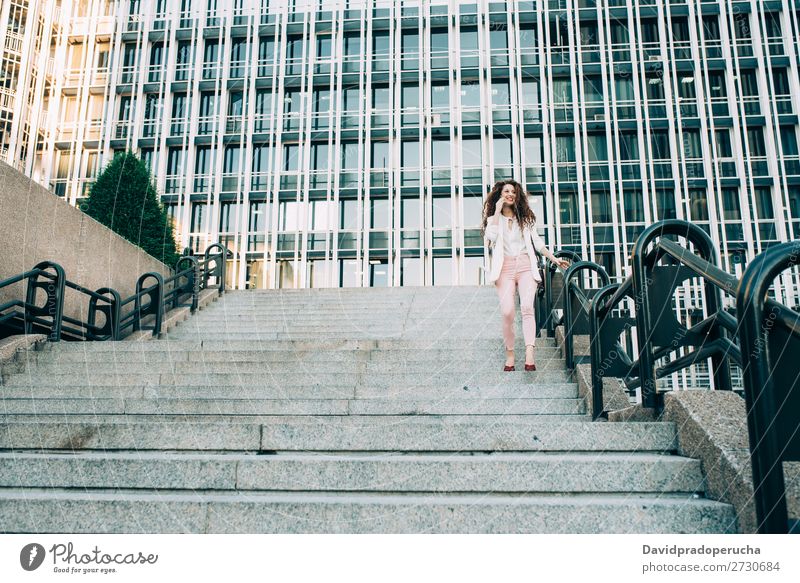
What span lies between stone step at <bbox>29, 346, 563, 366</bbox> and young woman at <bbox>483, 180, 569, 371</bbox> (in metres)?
0.51

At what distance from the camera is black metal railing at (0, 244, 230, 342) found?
6551 mm

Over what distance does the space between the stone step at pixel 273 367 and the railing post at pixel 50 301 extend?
0.79 m

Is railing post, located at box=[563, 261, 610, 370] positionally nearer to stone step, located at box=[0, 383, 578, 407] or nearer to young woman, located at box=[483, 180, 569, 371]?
young woman, located at box=[483, 180, 569, 371]

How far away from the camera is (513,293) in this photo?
5.48 m

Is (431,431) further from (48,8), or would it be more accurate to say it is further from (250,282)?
(48,8)

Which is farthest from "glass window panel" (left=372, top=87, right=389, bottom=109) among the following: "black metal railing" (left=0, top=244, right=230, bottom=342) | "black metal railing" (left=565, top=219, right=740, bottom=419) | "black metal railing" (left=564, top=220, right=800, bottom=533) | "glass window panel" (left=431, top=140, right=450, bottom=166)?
"black metal railing" (left=565, top=219, right=740, bottom=419)

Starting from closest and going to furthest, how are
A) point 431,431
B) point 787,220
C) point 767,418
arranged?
point 767,418 < point 431,431 < point 787,220

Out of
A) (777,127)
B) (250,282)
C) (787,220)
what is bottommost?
(250,282)

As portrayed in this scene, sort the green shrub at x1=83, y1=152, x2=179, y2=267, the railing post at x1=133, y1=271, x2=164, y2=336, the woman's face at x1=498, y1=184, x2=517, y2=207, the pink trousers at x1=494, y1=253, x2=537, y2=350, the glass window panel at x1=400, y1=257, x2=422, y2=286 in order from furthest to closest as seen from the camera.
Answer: the glass window panel at x1=400, y1=257, x2=422, y2=286, the green shrub at x1=83, y1=152, x2=179, y2=267, the railing post at x1=133, y1=271, x2=164, y2=336, the woman's face at x1=498, y1=184, x2=517, y2=207, the pink trousers at x1=494, y1=253, x2=537, y2=350

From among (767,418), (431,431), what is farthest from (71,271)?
(767,418)

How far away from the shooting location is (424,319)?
332 inches

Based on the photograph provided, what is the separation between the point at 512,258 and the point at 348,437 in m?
2.59

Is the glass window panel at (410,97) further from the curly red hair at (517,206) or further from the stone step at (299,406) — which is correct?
the stone step at (299,406)
